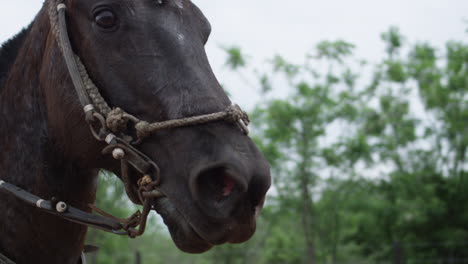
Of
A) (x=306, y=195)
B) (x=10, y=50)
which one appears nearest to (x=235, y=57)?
(x=306, y=195)

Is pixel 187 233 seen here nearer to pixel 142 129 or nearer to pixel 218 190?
pixel 218 190

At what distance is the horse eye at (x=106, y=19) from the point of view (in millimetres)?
1999

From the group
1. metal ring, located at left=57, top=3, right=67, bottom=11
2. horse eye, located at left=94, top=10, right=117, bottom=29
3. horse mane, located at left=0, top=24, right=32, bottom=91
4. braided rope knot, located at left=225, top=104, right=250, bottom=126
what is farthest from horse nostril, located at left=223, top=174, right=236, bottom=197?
horse mane, located at left=0, top=24, right=32, bottom=91

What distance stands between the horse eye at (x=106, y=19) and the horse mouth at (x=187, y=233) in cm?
79

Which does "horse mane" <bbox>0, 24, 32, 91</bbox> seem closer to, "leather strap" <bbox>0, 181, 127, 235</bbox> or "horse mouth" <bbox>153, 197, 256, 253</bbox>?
"leather strap" <bbox>0, 181, 127, 235</bbox>

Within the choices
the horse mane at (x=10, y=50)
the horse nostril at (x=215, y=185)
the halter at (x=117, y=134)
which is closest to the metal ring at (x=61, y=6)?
the halter at (x=117, y=134)

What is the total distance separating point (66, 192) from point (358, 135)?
43.3 feet

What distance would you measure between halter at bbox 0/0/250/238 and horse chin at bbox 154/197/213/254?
61 mm

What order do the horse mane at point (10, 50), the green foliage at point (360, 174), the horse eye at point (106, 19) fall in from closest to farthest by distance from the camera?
1. the horse eye at point (106, 19)
2. the horse mane at point (10, 50)
3. the green foliage at point (360, 174)

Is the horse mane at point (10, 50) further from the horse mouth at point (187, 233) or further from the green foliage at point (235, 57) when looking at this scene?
the green foliage at point (235, 57)

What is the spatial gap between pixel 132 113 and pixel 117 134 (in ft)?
0.34

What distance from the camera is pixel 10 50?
8.69ft

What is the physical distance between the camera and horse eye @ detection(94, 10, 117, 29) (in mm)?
1999

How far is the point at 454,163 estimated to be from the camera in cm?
2292
